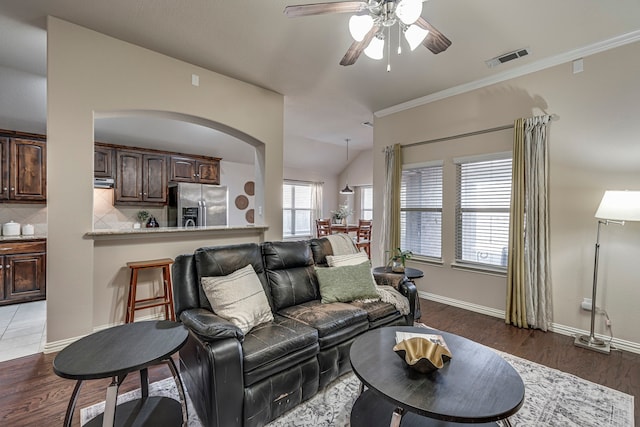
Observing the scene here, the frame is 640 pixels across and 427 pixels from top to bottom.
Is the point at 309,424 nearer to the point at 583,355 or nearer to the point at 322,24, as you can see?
the point at 583,355

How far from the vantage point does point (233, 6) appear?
2479 millimetres

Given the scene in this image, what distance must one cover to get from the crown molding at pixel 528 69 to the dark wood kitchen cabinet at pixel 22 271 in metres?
5.62

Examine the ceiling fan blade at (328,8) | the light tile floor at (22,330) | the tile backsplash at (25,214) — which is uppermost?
the ceiling fan blade at (328,8)

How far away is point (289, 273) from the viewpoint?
275 centimetres

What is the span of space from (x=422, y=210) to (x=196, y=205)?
160 inches

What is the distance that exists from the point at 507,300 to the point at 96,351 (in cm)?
389

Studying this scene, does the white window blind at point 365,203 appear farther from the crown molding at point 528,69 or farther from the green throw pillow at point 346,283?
the green throw pillow at point 346,283

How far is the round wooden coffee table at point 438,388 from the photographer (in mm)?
1250

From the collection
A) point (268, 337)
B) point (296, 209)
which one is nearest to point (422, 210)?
point (268, 337)

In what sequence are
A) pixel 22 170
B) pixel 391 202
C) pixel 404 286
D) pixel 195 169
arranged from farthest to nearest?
pixel 195 169, pixel 391 202, pixel 22 170, pixel 404 286

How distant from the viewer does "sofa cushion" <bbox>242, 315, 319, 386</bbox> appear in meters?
1.74

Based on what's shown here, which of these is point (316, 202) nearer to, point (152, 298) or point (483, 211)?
point (483, 211)

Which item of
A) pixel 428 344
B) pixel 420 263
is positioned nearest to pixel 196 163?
pixel 420 263

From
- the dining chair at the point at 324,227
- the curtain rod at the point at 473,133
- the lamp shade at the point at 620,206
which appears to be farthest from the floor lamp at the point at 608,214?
the dining chair at the point at 324,227
